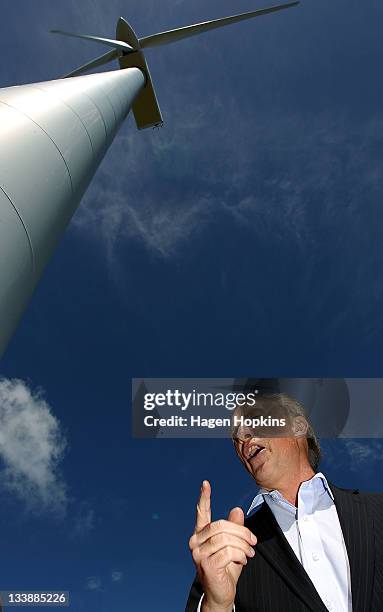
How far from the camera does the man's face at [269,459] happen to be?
7.07 m

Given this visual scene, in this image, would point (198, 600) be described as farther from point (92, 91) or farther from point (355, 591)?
point (92, 91)

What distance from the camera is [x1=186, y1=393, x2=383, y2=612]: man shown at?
561 cm

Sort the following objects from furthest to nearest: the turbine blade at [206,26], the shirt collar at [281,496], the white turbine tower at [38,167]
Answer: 1. the turbine blade at [206,26]
2. the shirt collar at [281,496]
3. the white turbine tower at [38,167]

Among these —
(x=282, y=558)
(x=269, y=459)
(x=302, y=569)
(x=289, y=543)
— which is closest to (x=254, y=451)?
(x=269, y=459)

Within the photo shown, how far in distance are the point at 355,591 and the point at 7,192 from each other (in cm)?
741

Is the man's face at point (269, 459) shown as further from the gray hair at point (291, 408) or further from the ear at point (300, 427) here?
the gray hair at point (291, 408)

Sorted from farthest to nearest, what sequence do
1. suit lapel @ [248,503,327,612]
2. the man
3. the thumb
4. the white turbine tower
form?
the white turbine tower → suit lapel @ [248,503,327,612] → the thumb → the man

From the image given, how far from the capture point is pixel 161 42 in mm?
39438

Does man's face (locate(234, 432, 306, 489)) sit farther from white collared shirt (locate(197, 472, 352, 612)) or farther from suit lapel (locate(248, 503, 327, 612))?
suit lapel (locate(248, 503, 327, 612))

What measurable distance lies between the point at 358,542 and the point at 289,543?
3.36 feet

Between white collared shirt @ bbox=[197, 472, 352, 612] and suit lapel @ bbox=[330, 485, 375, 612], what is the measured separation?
0.12m

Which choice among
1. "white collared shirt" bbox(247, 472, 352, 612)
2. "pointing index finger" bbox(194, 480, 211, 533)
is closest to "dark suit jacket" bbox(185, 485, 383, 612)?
"white collared shirt" bbox(247, 472, 352, 612)

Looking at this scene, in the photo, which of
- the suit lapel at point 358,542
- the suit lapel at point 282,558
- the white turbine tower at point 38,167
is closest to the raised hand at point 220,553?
the suit lapel at point 282,558

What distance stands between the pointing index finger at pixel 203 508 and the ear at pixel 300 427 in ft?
6.99
